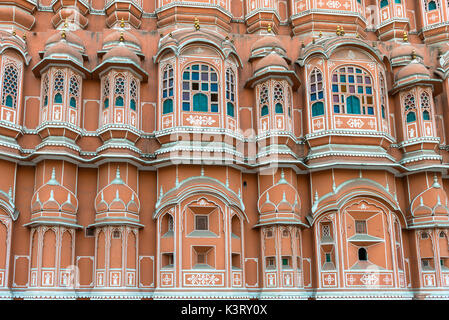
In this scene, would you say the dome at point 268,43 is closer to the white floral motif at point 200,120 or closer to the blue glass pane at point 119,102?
the white floral motif at point 200,120

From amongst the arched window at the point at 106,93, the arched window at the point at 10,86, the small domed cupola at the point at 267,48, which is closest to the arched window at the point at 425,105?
the small domed cupola at the point at 267,48

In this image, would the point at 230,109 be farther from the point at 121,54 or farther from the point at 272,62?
the point at 121,54

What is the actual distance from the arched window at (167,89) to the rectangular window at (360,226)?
8141 millimetres

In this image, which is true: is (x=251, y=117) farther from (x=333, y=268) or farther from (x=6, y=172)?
(x=6, y=172)

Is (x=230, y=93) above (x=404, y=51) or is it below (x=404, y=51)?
below

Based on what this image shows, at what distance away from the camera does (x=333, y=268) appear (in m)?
19.3

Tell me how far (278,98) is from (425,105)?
20.0 feet

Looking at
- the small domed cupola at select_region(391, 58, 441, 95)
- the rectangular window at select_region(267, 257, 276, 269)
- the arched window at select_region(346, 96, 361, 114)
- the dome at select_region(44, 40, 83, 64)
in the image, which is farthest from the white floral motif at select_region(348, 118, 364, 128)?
the dome at select_region(44, 40, 83, 64)

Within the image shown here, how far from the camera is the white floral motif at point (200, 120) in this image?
65.0 feet

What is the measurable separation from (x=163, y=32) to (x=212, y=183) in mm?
7436

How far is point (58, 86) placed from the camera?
19.6m

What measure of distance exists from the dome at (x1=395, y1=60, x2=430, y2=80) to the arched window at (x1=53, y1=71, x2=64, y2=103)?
44.0ft

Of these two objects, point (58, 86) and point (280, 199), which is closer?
point (280, 199)

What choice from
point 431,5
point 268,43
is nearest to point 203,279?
point 268,43
